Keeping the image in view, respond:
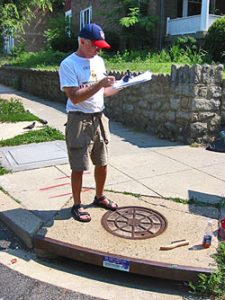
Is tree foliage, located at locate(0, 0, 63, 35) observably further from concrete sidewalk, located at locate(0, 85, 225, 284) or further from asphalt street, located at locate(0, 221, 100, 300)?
asphalt street, located at locate(0, 221, 100, 300)

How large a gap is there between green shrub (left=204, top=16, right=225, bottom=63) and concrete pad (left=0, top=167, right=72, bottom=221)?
7224 mm

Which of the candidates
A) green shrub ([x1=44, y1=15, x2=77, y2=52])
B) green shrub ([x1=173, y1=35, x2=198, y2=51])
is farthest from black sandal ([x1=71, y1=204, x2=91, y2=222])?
green shrub ([x1=44, y1=15, x2=77, y2=52])

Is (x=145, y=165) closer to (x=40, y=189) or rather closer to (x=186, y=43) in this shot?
(x=40, y=189)

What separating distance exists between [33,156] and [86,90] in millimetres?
2969

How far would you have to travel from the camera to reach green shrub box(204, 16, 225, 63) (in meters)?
11.3

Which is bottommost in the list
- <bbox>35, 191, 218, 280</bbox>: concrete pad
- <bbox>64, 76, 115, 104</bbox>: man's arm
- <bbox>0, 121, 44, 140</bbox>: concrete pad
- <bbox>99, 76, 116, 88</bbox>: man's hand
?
<bbox>35, 191, 218, 280</bbox>: concrete pad

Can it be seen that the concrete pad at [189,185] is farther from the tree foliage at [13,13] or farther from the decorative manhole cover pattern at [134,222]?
the tree foliage at [13,13]

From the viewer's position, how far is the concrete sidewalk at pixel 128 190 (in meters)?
3.62

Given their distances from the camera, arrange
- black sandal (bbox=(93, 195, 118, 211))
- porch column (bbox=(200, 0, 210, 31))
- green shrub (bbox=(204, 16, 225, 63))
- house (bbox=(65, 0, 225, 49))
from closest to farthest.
A: black sandal (bbox=(93, 195, 118, 211))
green shrub (bbox=(204, 16, 225, 63))
porch column (bbox=(200, 0, 210, 31))
house (bbox=(65, 0, 225, 49))

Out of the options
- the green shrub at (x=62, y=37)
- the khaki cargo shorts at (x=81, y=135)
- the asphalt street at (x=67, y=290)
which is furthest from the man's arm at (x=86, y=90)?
the green shrub at (x=62, y=37)

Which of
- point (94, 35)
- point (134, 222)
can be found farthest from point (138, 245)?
point (94, 35)

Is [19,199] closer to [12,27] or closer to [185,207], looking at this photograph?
[185,207]

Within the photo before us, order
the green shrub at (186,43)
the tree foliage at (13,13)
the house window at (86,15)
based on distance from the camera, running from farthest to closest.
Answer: the house window at (86,15)
the green shrub at (186,43)
the tree foliage at (13,13)

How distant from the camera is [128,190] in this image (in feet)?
15.7
